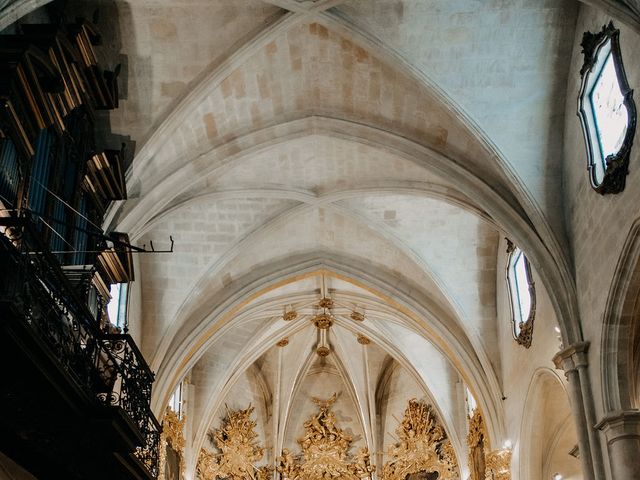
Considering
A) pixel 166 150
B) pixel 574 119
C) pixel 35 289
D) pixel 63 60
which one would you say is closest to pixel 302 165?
→ pixel 166 150

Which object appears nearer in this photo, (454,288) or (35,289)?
(35,289)

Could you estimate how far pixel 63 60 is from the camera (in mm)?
11836

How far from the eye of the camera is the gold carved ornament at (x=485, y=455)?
2002 cm

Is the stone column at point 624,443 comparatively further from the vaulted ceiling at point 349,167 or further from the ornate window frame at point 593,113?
the ornate window frame at point 593,113

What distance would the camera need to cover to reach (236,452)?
2764cm

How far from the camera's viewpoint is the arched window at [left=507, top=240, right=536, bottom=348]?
1822cm

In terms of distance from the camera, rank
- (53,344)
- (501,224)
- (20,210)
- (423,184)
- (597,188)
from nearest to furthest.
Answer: (53,344) → (20,210) → (597,188) → (501,224) → (423,184)

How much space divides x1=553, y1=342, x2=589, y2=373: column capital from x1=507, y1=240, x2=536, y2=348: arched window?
3.14 m

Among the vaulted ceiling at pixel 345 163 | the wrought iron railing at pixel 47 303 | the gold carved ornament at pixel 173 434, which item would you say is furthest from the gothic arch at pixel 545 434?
the wrought iron railing at pixel 47 303

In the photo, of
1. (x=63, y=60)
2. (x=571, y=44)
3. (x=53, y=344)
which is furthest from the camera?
(x=571, y=44)

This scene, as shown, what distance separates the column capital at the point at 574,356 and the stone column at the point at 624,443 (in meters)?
1.23

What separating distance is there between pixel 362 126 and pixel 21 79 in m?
8.09

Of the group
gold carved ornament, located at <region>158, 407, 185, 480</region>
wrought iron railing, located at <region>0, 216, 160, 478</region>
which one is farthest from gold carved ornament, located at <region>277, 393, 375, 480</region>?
wrought iron railing, located at <region>0, 216, 160, 478</region>

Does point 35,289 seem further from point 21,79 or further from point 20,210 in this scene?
point 21,79
